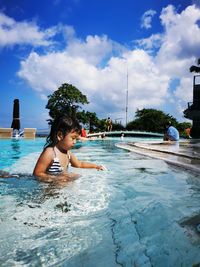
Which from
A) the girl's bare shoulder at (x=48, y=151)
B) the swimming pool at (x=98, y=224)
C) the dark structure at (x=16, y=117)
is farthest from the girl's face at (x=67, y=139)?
the dark structure at (x=16, y=117)

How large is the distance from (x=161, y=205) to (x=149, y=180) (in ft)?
6.16

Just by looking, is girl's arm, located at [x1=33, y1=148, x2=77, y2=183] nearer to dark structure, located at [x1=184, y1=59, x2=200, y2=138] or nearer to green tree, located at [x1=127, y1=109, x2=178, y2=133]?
dark structure, located at [x1=184, y1=59, x2=200, y2=138]

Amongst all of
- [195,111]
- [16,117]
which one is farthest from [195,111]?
[16,117]

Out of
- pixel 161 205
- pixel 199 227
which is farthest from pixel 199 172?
pixel 199 227

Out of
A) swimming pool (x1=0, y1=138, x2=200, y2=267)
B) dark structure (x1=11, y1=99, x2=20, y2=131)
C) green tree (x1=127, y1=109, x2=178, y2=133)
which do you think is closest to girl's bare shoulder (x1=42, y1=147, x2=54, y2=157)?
swimming pool (x1=0, y1=138, x2=200, y2=267)

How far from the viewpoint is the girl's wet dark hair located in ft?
14.1

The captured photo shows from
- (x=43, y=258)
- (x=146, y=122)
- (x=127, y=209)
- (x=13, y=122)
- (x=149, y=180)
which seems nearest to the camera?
(x=43, y=258)

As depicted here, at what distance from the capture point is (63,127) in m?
4.34

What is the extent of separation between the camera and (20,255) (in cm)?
189

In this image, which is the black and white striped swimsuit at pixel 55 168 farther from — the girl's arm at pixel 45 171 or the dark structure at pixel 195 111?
the dark structure at pixel 195 111

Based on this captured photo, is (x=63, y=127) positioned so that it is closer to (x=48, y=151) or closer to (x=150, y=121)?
(x=48, y=151)

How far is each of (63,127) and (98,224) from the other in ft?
6.68

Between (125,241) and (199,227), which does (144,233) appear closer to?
(125,241)

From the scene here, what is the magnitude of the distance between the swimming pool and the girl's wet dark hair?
0.66 meters
